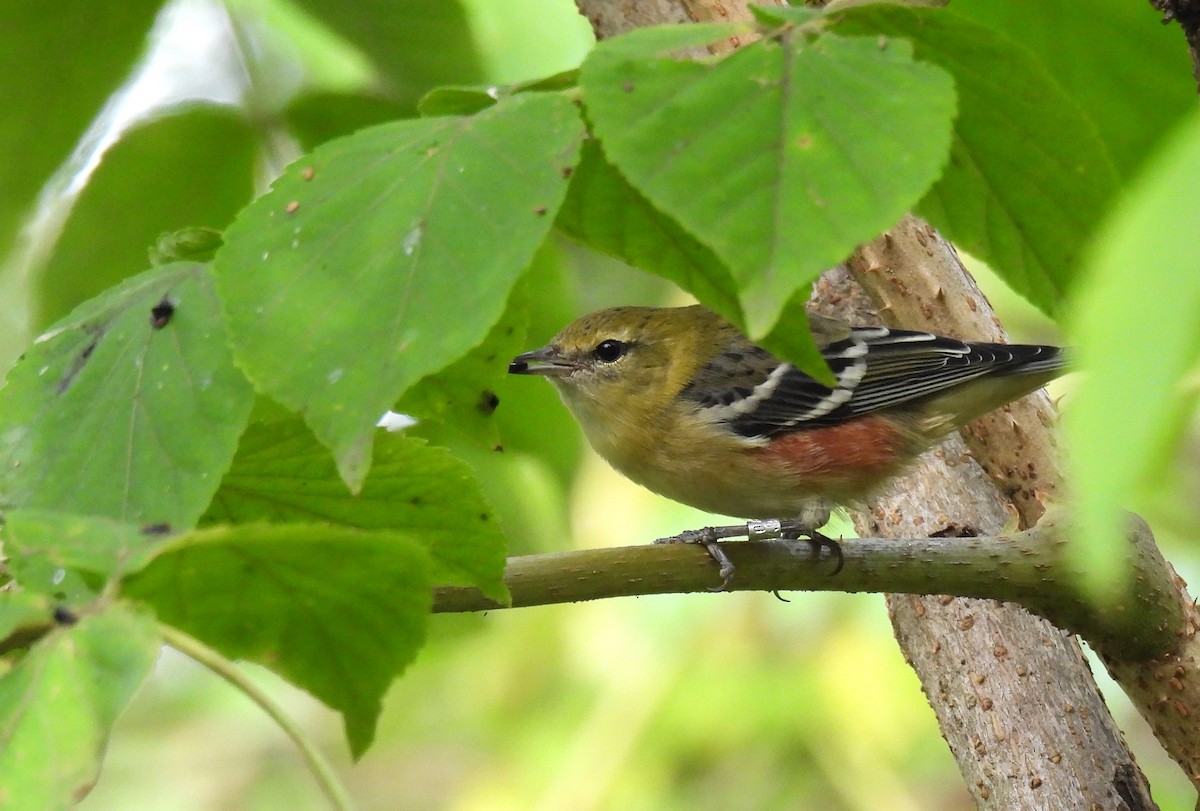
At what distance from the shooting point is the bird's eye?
5.05 metres

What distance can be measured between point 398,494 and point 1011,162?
1068mm

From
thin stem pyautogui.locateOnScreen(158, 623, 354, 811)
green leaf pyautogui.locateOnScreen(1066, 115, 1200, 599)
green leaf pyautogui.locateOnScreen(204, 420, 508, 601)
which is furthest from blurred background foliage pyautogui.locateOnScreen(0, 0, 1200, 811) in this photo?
green leaf pyautogui.locateOnScreen(1066, 115, 1200, 599)

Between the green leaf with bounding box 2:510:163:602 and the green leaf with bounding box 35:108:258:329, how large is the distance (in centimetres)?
182

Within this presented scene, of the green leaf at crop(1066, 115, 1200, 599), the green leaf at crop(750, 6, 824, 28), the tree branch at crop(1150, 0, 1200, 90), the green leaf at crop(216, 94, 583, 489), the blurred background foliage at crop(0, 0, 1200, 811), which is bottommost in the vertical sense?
the blurred background foliage at crop(0, 0, 1200, 811)

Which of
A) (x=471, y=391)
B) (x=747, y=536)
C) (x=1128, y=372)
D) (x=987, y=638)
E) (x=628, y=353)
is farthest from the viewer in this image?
(x=628, y=353)

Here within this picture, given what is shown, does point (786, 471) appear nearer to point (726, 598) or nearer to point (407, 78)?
point (726, 598)

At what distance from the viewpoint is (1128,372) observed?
2.06 feet

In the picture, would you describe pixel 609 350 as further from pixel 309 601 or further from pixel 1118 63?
pixel 309 601

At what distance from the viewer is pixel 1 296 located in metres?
4.36

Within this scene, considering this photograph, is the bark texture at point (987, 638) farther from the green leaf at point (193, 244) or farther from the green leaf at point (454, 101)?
the green leaf at point (193, 244)

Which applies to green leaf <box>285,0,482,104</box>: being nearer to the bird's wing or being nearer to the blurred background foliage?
the blurred background foliage

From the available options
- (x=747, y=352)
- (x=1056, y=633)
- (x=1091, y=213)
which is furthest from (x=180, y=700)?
(x=1091, y=213)

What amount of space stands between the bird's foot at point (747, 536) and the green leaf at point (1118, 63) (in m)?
0.99

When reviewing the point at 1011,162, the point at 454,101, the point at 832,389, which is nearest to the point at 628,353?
the point at 832,389
